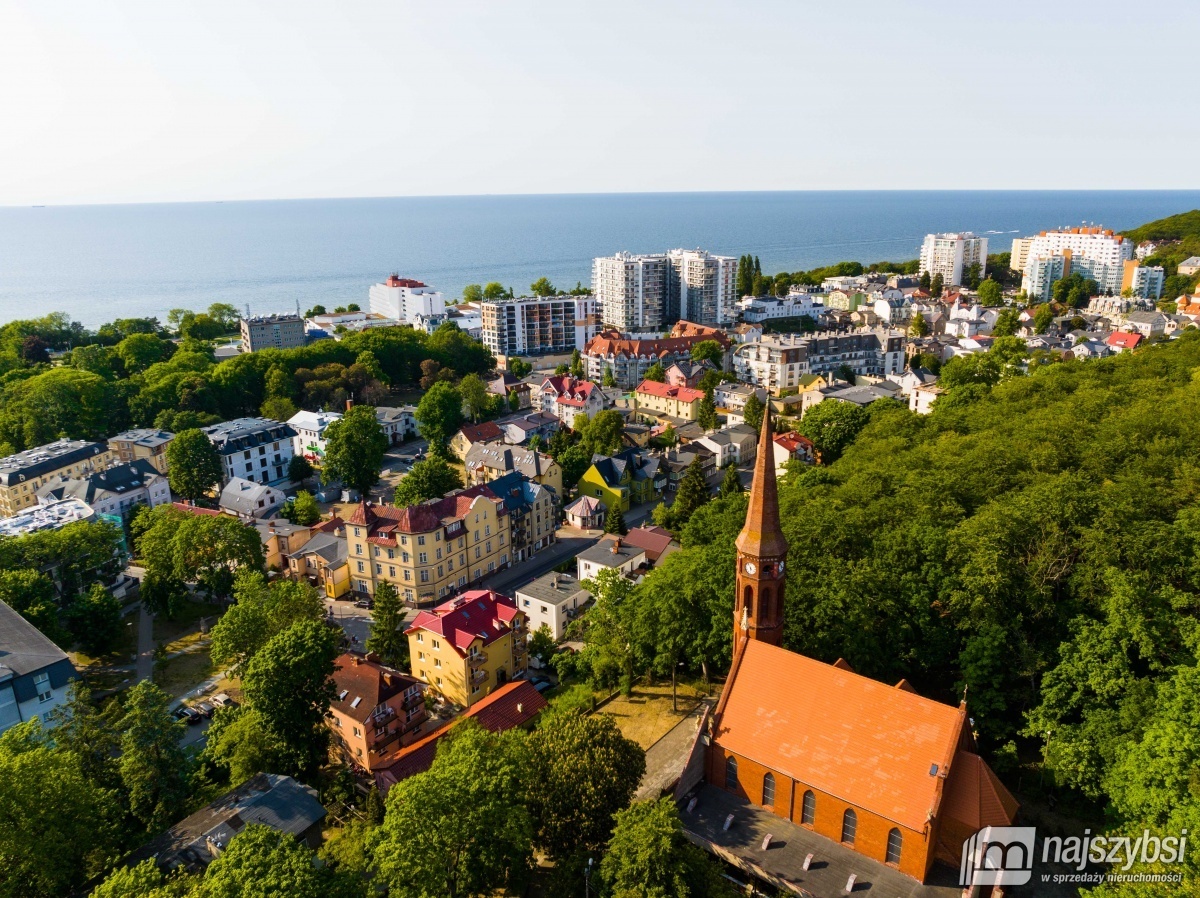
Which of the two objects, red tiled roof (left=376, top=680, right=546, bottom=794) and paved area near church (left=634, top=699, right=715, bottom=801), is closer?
paved area near church (left=634, top=699, right=715, bottom=801)

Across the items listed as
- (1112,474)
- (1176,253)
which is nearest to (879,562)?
(1112,474)

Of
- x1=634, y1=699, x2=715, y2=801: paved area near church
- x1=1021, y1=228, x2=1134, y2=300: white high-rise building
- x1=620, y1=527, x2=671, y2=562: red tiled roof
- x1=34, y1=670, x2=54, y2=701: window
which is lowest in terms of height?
x1=34, y1=670, x2=54, y2=701: window

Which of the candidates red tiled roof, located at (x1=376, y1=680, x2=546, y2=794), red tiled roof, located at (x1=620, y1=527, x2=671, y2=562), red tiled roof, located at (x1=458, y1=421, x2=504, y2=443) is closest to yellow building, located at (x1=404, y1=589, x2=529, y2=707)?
red tiled roof, located at (x1=376, y1=680, x2=546, y2=794)

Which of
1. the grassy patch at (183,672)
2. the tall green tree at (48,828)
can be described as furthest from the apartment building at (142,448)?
the tall green tree at (48,828)

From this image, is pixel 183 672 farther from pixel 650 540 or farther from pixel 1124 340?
pixel 1124 340

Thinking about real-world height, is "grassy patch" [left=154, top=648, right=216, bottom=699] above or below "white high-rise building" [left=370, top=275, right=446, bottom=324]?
below

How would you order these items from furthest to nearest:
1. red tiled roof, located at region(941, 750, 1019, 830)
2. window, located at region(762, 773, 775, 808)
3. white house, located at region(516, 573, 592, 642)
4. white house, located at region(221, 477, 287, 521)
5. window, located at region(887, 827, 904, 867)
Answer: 1. white house, located at region(221, 477, 287, 521)
2. white house, located at region(516, 573, 592, 642)
3. window, located at region(762, 773, 775, 808)
4. window, located at region(887, 827, 904, 867)
5. red tiled roof, located at region(941, 750, 1019, 830)

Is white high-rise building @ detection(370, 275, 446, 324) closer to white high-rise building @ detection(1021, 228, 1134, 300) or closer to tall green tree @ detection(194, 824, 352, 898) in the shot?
white high-rise building @ detection(1021, 228, 1134, 300)

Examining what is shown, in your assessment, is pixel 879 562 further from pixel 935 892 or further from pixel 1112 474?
pixel 1112 474
